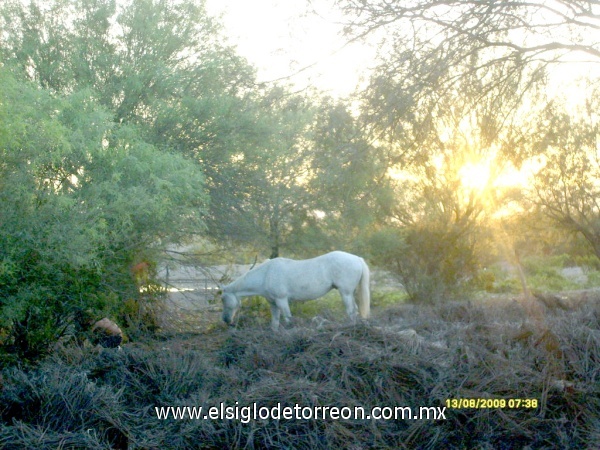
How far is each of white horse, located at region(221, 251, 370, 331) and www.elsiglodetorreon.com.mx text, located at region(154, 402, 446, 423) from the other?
619 centimetres

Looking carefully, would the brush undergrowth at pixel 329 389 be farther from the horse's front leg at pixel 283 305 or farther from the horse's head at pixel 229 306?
the horse's head at pixel 229 306

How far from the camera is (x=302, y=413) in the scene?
4867mm

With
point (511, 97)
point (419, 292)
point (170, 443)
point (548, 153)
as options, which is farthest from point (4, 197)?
point (548, 153)

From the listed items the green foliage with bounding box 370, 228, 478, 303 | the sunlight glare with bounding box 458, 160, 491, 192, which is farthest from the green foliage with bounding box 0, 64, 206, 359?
the sunlight glare with bounding box 458, 160, 491, 192

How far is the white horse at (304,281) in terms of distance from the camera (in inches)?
448

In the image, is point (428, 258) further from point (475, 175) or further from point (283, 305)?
point (283, 305)

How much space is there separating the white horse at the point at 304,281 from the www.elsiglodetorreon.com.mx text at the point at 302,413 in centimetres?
619

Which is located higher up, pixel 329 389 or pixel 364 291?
pixel 364 291

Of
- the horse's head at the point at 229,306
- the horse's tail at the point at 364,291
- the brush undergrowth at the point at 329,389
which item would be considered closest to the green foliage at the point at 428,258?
the horse's tail at the point at 364,291

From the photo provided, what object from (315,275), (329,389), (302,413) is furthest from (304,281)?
(302,413)

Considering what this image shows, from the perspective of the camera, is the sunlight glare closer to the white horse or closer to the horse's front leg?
the white horse

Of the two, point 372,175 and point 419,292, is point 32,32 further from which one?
point 419,292

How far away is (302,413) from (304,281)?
658 centimetres

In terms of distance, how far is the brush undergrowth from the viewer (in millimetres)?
4766
